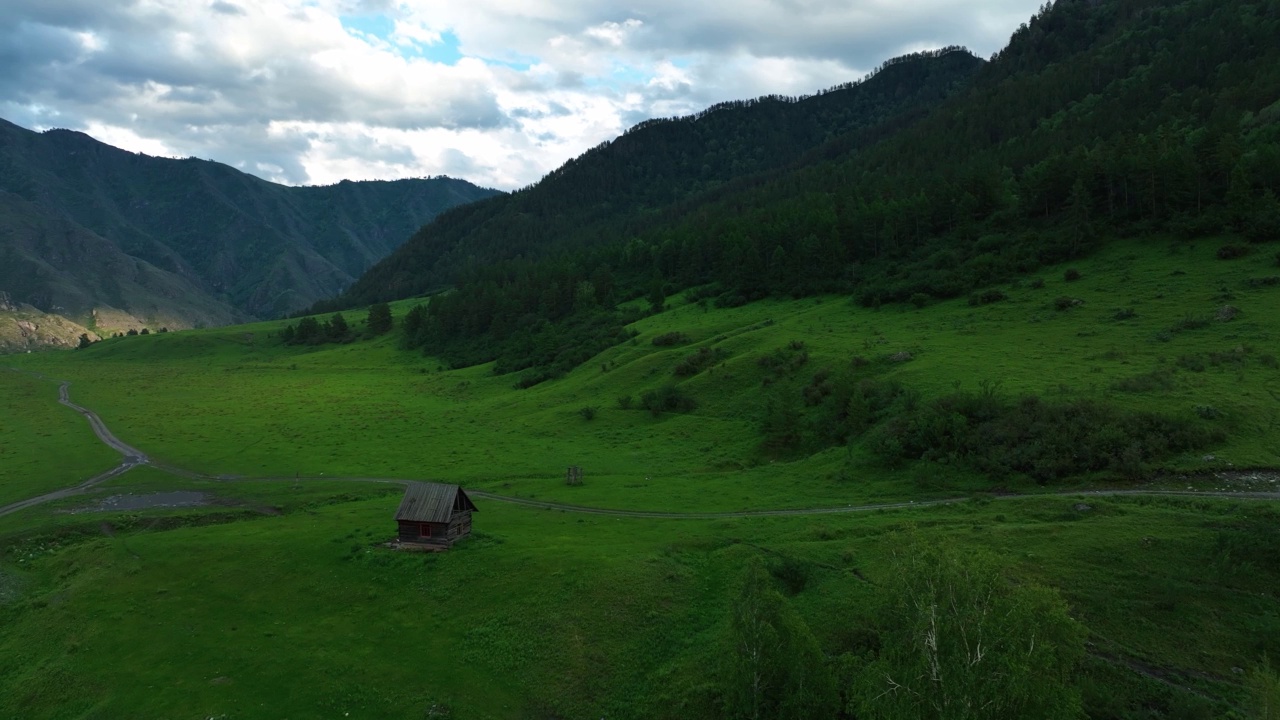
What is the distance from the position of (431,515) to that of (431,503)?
1.15 metres

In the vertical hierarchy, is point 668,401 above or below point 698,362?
below

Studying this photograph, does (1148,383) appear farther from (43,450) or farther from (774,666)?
(43,450)

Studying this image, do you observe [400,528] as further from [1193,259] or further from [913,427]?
[1193,259]

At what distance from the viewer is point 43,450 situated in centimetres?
8512

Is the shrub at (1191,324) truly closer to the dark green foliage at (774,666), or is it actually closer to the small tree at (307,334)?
the dark green foliage at (774,666)

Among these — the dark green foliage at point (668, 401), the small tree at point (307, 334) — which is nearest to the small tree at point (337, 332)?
the small tree at point (307, 334)

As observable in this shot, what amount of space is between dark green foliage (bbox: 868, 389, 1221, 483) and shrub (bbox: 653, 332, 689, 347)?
54752 millimetres

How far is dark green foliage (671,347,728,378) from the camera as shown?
93125 millimetres

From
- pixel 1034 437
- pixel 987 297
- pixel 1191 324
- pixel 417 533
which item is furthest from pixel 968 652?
pixel 987 297

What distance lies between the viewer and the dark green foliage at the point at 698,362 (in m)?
93.1

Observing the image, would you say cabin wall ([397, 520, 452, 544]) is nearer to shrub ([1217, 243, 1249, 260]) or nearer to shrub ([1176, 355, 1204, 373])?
shrub ([1176, 355, 1204, 373])

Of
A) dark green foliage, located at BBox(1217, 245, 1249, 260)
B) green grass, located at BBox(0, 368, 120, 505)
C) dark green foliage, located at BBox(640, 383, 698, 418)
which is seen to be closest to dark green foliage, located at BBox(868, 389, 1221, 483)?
dark green foliage, located at BBox(640, 383, 698, 418)

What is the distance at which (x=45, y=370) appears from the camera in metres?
171

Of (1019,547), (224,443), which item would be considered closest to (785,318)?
(1019,547)
